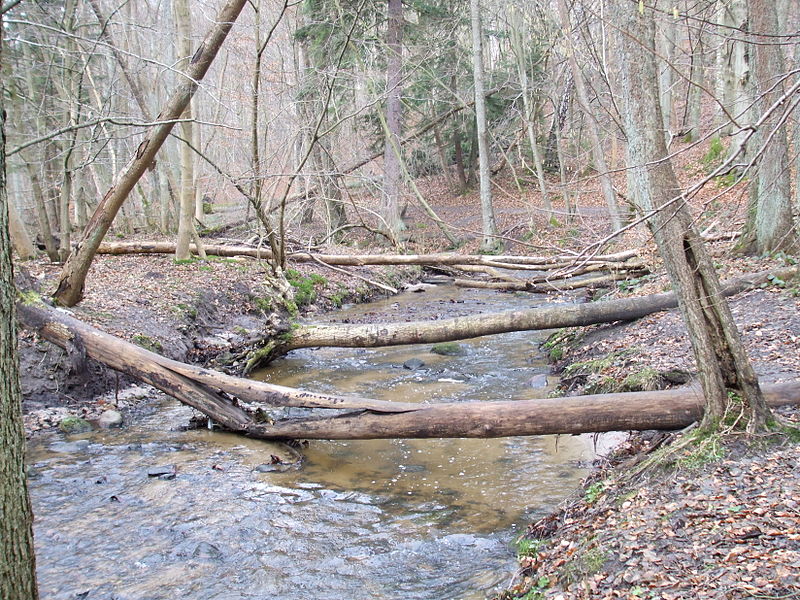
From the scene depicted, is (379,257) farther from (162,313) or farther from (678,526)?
(678,526)

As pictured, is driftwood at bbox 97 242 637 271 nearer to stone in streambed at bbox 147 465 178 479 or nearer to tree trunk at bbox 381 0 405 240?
tree trunk at bbox 381 0 405 240

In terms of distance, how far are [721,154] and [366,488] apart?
1950 centimetres

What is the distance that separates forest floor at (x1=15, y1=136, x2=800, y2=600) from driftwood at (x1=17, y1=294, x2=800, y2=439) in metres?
0.34

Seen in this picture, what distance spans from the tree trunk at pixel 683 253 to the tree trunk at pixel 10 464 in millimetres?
3833

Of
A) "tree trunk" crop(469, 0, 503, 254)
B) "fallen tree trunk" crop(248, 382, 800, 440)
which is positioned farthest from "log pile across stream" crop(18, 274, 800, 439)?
"tree trunk" crop(469, 0, 503, 254)

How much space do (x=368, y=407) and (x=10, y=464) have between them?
386 cm

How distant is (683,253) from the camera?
4590 millimetres

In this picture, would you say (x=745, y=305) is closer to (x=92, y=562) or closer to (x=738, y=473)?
(x=738, y=473)

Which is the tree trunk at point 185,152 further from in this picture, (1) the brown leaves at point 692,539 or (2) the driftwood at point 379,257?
(1) the brown leaves at point 692,539

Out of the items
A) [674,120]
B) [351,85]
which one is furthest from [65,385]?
[674,120]

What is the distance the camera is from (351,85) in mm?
21578

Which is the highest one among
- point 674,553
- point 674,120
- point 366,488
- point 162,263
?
point 674,120

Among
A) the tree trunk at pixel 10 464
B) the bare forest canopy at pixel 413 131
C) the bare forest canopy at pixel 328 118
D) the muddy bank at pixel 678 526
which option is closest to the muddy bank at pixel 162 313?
the bare forest canopy at pixel 413 131

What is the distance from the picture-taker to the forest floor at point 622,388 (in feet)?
11.9
